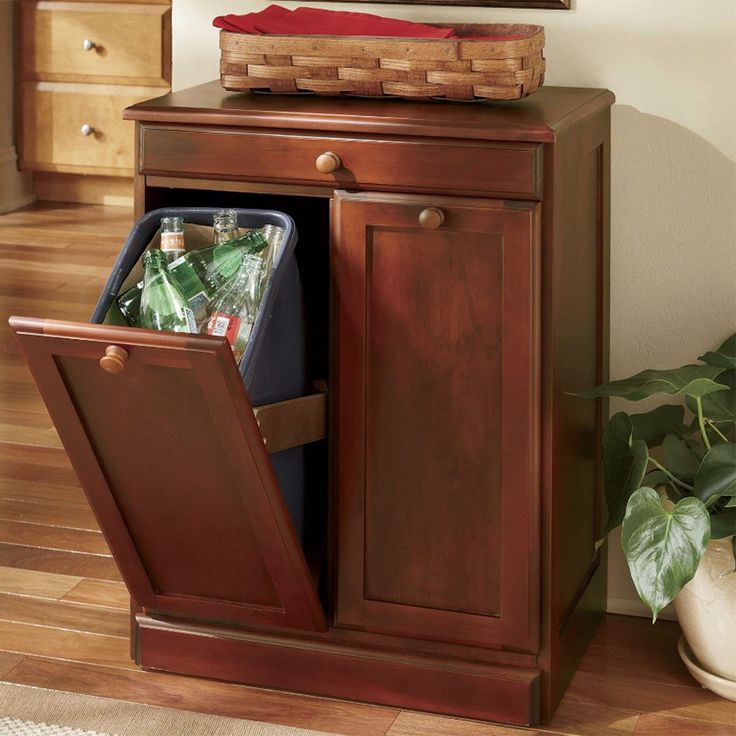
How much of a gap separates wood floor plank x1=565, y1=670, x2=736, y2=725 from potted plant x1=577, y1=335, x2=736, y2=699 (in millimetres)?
29

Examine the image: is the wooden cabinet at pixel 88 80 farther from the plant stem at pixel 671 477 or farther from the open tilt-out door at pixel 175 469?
the plant stem at pixel 671 477

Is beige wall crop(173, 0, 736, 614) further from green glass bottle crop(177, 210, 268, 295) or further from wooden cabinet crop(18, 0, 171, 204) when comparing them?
wooden cabinet crop(18, 0, 171, 204)

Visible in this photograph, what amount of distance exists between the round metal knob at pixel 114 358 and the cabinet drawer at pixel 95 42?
369 cm

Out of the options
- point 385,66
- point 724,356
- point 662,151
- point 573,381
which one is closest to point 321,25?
point 385,66

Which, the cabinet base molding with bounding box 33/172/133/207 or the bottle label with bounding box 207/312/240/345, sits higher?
the bottle label with bounding box 207/312/240/345

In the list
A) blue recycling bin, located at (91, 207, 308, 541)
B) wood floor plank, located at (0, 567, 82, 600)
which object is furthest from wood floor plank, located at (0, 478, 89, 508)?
blue recycling bin, located at (91, 207, 308, 541)

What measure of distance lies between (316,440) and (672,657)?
722 mm

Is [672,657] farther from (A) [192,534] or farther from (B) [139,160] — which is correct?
(B) [139,160]

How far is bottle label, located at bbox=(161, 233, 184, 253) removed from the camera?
1.91 metres

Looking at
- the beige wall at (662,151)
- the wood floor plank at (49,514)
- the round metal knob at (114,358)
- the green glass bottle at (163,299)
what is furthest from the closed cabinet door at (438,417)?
the wood floor plank at (49,514)

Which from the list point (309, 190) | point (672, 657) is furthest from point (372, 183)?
point (672, 657)

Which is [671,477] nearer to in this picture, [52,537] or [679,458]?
[679,458]

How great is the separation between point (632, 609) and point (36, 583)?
1106mm

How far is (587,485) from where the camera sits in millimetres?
2195
